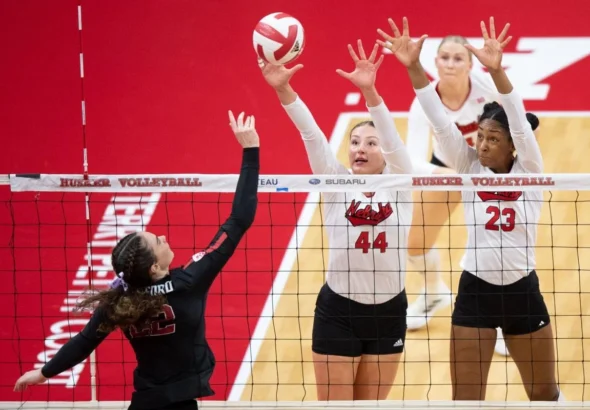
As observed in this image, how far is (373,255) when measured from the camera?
6270 millimetres

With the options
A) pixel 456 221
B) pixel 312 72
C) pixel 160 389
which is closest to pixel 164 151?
pixel 312 72

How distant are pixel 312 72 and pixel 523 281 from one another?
16.1ft

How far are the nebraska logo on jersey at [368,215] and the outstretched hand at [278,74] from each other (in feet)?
2.84

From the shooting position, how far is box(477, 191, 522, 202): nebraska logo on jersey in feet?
20.5

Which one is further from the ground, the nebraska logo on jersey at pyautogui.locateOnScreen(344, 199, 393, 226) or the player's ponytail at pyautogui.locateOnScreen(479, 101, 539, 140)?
the player's ponytail at pyautogui.locateOnScreen(479, 101, 539, 140)

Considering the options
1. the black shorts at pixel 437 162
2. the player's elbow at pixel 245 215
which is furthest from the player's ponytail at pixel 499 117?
the black shorts at pixel 437 162

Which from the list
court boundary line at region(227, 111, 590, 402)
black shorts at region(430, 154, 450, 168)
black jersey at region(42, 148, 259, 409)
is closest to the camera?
black jersey at region(42, 148, 259, 409)

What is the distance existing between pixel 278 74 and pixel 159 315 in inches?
80.4

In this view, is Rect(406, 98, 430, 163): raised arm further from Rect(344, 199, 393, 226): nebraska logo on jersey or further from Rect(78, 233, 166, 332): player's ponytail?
Rect(78, 233, 166, 332): player's ponytail

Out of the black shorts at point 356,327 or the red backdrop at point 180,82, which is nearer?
the black shorts at point 356,327

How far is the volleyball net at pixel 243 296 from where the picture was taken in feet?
26.5

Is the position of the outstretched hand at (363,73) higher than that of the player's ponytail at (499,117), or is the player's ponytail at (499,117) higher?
the outstretched hand at (363,73)

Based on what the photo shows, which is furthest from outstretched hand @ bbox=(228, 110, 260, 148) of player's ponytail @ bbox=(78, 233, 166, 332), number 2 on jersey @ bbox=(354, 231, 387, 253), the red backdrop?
the red backdrop

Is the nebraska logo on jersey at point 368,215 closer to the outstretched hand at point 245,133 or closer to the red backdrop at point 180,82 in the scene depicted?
the outstretched hand at point 245,133
